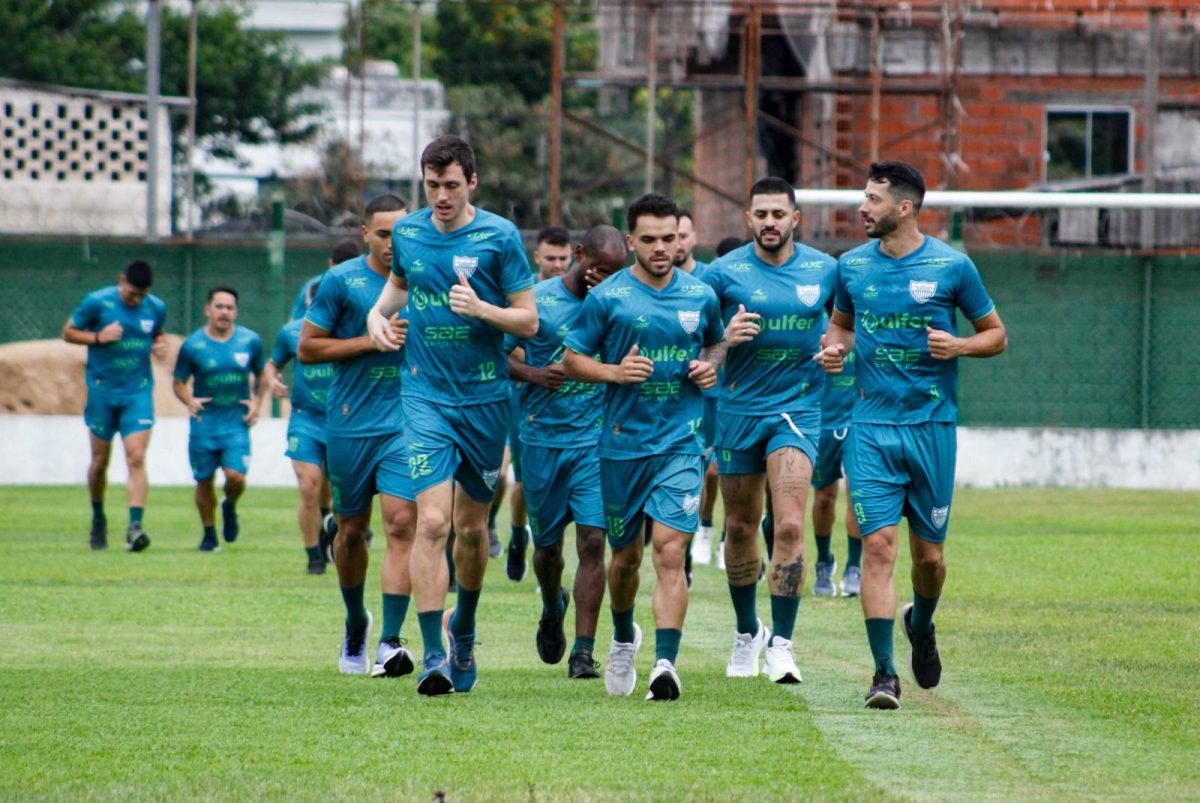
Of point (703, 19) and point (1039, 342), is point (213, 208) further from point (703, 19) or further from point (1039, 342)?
point (1039, 342)

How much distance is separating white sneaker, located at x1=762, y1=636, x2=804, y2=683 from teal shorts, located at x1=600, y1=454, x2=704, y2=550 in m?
0.79

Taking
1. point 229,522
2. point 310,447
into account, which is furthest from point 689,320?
point 229,522

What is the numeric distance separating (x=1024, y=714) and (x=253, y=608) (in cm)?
566

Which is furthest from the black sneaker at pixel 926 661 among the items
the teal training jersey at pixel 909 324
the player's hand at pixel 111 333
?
the player's hand at pixel 111 333

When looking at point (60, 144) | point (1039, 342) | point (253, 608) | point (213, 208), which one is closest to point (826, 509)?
point (253, 608)

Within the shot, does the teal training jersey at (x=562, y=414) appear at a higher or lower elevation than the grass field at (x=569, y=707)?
higher

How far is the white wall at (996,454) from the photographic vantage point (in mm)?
23562

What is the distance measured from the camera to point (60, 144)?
28.1 metres

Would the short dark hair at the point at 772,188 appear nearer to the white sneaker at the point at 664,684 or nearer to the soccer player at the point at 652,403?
the soccer player at the point at 652,403

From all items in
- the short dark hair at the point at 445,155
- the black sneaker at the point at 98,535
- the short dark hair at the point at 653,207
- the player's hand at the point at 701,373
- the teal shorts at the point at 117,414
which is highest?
the short dark hair at the point at 445,155

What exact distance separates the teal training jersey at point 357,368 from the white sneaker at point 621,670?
1.61 m

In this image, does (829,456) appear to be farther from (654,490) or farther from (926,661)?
(654,490)

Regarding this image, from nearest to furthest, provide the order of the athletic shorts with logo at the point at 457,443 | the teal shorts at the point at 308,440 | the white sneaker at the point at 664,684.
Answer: the white sneaker at the point at 664,684 → the athletic shorts with logo at the point at 457,443 → the teal shorts at the point at 308,440

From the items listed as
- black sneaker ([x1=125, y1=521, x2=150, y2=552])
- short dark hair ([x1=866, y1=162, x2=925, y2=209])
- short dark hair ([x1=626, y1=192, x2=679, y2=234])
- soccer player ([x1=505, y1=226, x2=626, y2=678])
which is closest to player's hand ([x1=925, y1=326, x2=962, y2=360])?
short dark hair ([x1=866, y1=162, x2=925, y2=209])
